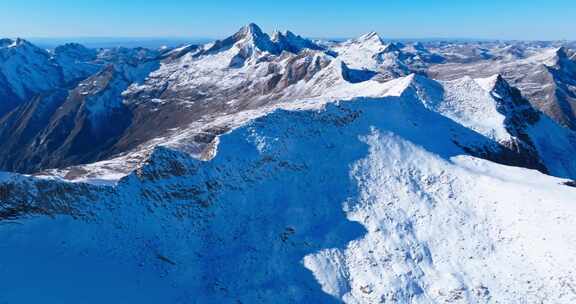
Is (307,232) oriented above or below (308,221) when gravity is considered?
below

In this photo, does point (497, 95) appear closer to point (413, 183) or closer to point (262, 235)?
point (413, 183)

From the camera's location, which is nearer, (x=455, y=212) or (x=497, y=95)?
(x=455, y=212)

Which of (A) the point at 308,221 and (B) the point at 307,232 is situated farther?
(A) the point at 308,221

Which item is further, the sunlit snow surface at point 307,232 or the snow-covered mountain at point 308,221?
the snow-covered mountain at point 308,221

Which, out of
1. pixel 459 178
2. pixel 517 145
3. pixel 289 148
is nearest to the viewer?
pixel 459 178

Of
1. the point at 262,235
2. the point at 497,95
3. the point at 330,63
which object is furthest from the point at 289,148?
the point at 330,63

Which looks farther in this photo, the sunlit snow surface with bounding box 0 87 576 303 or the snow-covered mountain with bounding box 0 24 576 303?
the snow-covered mountain with bounding box 0 24 576 303

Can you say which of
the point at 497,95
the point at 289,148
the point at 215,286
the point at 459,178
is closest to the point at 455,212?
the point at 459,178

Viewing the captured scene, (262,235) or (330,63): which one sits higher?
(330,63)

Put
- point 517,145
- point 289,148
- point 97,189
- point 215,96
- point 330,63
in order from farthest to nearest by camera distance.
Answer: point 215,96 < point 330,63 < point 517,145 < point 289,148 < point 97,189

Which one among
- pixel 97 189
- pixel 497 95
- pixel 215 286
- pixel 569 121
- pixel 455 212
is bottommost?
pixel 569 121
